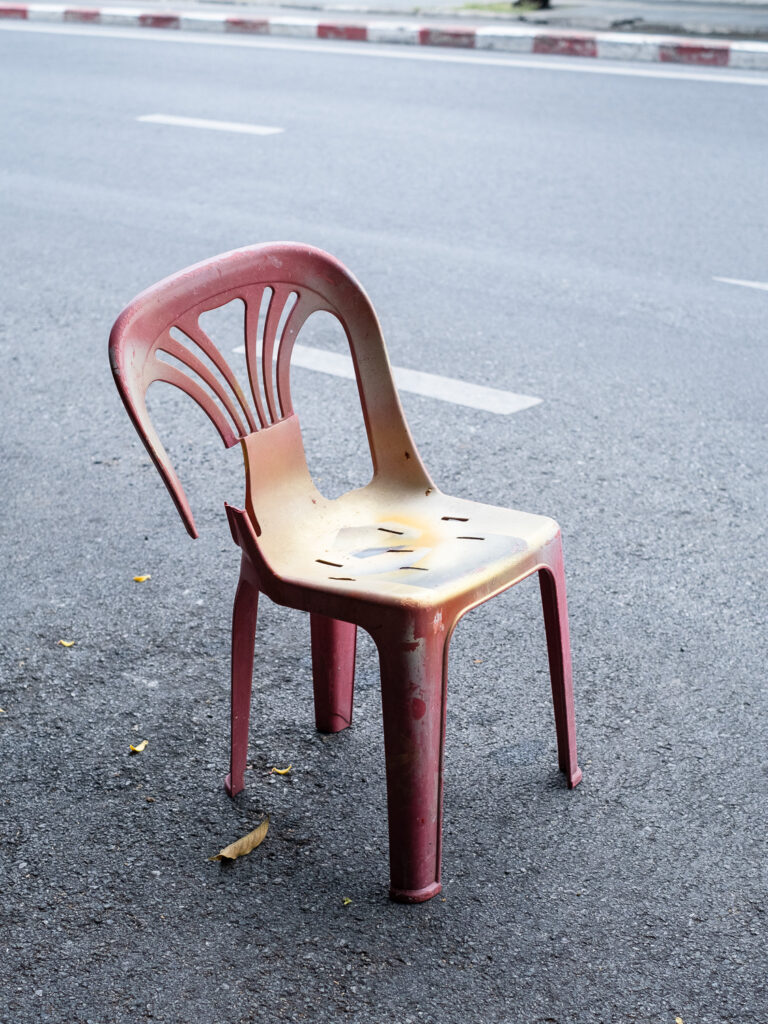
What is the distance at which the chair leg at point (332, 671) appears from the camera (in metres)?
2.81

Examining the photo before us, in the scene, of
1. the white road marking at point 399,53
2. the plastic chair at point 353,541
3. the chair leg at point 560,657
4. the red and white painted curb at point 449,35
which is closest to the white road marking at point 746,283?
the plastic chair at point 353,541

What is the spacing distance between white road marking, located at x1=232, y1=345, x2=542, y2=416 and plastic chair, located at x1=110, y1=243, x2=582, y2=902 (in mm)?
1988

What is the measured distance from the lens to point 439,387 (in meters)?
5.01

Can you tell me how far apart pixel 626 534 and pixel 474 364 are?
1567 millimetres

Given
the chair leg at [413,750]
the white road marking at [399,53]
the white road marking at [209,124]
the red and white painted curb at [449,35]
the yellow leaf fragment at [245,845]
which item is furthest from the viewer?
the red and white painted curb at [449,35]

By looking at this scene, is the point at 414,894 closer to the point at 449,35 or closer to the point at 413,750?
the point at 413,750

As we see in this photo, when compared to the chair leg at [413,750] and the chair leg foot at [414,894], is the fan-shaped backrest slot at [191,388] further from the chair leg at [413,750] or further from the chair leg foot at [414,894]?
the chair leg foot at [414,894]

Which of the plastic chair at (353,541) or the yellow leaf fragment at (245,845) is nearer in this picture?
the plastic chair at (353,541)

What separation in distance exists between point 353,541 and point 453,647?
736mm

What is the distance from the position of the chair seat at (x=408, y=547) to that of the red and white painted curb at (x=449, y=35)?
34.0 feet

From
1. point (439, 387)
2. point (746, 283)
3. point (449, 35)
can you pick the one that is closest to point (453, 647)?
point (439, 387)

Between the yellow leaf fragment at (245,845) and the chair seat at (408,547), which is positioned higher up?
the chair seat at (408,547)

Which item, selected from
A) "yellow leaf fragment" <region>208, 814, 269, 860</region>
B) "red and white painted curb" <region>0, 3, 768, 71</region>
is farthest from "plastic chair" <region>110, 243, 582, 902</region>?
"red and white painted curb" <region>0, 3, 768, 71</region>

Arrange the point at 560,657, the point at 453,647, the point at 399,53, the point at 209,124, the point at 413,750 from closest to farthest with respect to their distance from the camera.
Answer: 1. the point at 413,750
2. the point at 560,657
3. the point at 453,647
4. the point at 209,124
5. the point at 399,53
